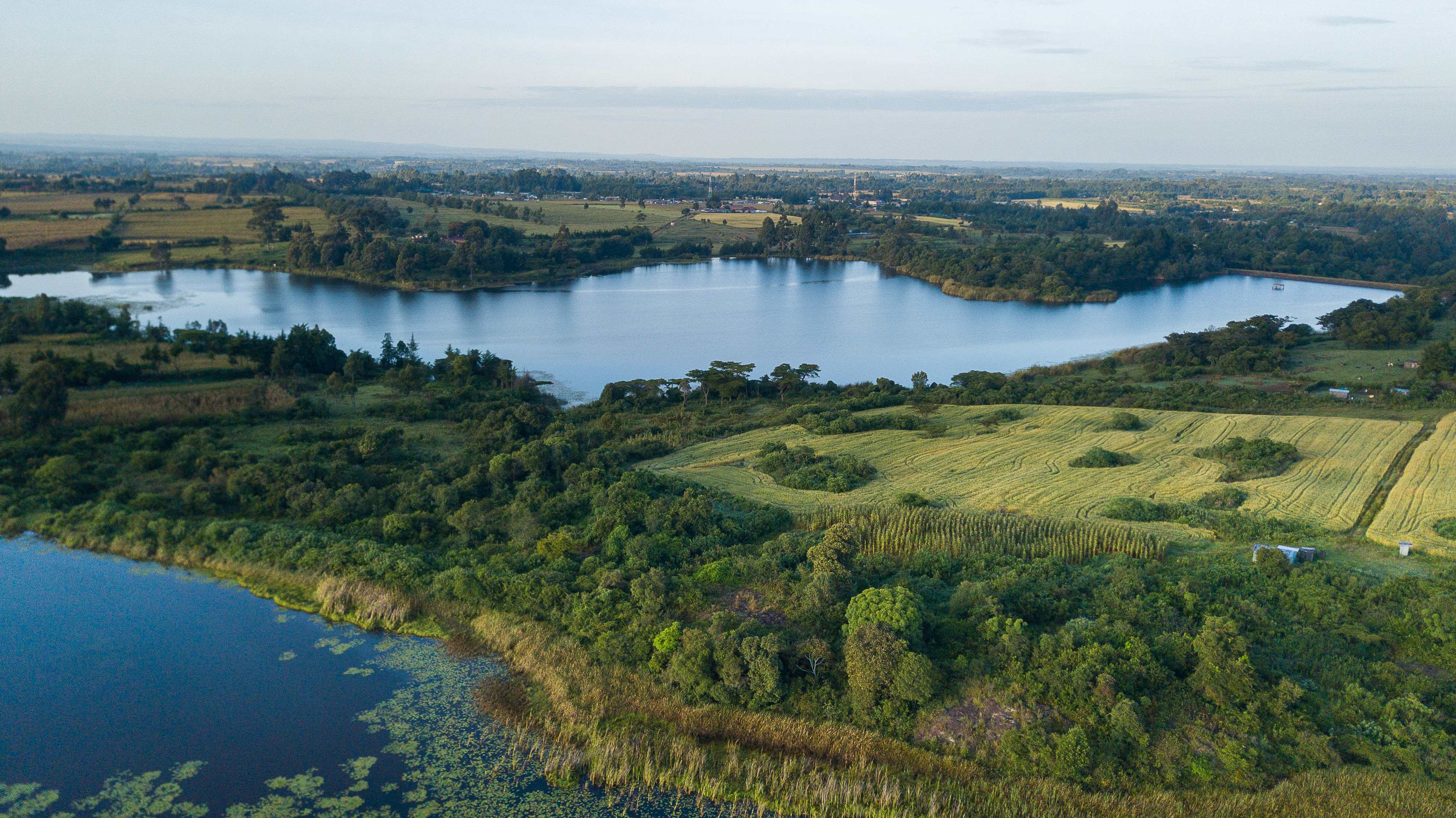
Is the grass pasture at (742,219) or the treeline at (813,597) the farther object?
the grass pasture at (742,219)

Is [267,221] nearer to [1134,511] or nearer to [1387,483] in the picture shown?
[1134,511]

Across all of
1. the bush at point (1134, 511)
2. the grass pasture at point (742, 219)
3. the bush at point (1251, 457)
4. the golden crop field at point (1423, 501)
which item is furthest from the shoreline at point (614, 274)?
the bush at point (1134, 511)

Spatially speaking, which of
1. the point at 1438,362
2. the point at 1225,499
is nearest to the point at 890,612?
the point at 1225,499

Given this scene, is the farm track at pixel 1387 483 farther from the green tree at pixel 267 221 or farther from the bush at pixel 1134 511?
the green tree at pixel 267 221

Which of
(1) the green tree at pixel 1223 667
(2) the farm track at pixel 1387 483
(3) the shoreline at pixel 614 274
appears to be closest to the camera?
(1) the green tree at pixel 1223 667

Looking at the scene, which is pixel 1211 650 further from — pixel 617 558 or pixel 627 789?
pixel 617 558

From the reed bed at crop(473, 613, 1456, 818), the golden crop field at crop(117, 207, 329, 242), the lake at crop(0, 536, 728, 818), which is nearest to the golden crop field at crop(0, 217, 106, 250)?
the golden crop field at crop(117, 207, 329, 242)
